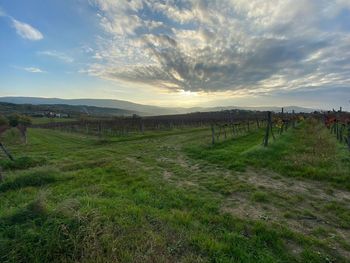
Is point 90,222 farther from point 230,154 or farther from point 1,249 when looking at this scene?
point 230,154

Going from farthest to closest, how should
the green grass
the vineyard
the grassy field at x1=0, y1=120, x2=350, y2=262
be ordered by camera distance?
the vineyard
the green grass
the grassy field at x1=0, y1=120, x2=350, y2=262

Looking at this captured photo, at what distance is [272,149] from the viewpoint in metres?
14.5

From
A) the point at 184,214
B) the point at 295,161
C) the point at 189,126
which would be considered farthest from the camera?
the point at 189,126

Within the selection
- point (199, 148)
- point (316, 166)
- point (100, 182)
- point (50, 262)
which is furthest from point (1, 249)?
point (199, 148)

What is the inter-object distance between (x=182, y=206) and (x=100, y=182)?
14.7 ft

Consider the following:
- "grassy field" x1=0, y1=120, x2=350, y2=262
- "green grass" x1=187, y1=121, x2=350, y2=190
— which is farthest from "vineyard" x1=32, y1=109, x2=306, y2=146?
"grassy field" x1=0, y1=120, x2=350, y2=262

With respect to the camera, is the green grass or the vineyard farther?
the vineyard

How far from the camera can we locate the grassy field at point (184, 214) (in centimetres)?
→ 412

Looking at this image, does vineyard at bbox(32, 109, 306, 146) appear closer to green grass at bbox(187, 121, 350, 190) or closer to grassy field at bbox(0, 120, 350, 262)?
green grass at bbox(187, 121, 350, 190)

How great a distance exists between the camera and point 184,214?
6.27 meters

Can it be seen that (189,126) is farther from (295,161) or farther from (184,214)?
(184,214)

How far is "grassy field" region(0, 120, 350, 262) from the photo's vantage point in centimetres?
412

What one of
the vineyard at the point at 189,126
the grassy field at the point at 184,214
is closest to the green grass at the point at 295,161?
the grassy field at the point at 184,214

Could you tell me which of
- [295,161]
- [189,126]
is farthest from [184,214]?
[189,126]
